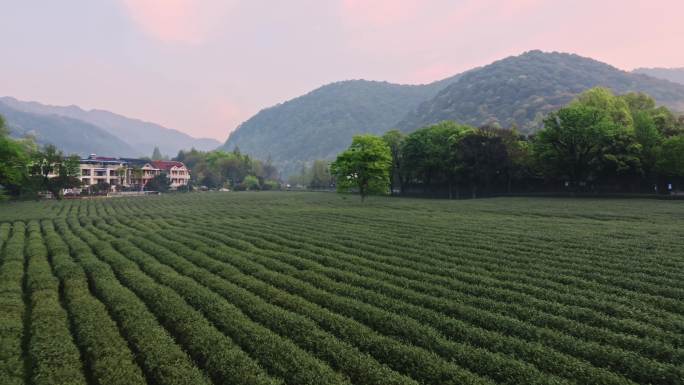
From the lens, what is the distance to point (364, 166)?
6819 cm

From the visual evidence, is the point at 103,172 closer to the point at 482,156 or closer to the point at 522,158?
the point at 482,156

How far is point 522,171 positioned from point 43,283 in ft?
273

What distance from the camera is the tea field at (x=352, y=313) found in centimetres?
944

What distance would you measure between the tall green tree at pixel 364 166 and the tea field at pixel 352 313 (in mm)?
43112

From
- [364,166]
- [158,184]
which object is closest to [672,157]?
[364,166]

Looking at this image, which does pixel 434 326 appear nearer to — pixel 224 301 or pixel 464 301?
pixel 464 301

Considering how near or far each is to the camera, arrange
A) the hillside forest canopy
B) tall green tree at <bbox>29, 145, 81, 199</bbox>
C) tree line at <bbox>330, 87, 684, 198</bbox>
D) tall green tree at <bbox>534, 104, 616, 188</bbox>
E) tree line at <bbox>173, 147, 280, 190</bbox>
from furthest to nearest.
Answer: tree line at <bbox>173, 147, 280, 190</bbox>, tall green tree at <bbox>29, 145, 81, 199</bbox>, tall green tree at <bbox>534, 104, 616, 188</bbox>, tree line at <bbox>330, 87, 684, 198</bbox>, the hillside forest canopy

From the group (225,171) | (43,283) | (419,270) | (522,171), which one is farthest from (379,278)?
(225,171)

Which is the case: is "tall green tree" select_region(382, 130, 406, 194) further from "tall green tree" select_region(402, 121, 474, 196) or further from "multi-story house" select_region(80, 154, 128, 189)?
"multi-story house" select_region(80, 154, 128, 189)

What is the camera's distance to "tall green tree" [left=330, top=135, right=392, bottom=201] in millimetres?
67688

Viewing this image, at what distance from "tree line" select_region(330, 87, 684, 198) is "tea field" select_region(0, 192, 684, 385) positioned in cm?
4442

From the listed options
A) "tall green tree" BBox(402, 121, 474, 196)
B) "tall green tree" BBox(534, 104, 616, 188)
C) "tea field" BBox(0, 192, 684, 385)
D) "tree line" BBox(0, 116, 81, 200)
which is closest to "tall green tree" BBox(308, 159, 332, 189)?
"tall green tree" BBox(402, 121, 474, 196)

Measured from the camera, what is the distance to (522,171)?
78.6 m

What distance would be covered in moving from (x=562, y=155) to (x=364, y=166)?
3839 centimetres
